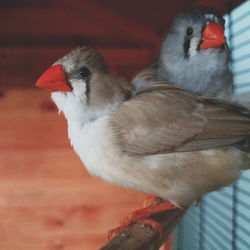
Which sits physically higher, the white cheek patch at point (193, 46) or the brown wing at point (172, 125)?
the white cheek patch at point (193, 46)

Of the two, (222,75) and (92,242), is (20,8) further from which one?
(92,242)

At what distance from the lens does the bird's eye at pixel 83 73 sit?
2.86 ft

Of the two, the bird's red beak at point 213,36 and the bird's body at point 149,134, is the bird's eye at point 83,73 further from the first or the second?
the bird's red beak at point 213,36

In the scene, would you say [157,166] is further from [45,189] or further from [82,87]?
[45,189]

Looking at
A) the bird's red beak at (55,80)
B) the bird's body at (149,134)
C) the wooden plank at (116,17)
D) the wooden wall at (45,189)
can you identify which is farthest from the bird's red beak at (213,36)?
the wooden wall at (45,189)

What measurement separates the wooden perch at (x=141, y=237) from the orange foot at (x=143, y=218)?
0.06 ft

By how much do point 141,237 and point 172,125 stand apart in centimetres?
29

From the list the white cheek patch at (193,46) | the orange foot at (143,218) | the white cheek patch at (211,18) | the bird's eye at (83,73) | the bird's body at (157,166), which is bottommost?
the orange foot at (143,218)

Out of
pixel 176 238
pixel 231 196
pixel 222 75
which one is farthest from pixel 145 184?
pixel 176 238

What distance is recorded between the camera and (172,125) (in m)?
0.87

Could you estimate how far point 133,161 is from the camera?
832 mm

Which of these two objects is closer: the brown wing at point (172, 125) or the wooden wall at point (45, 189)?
the brown wing at point (172, 125)

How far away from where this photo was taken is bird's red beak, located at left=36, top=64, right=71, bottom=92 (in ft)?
2.72

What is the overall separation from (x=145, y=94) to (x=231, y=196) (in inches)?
26.7
